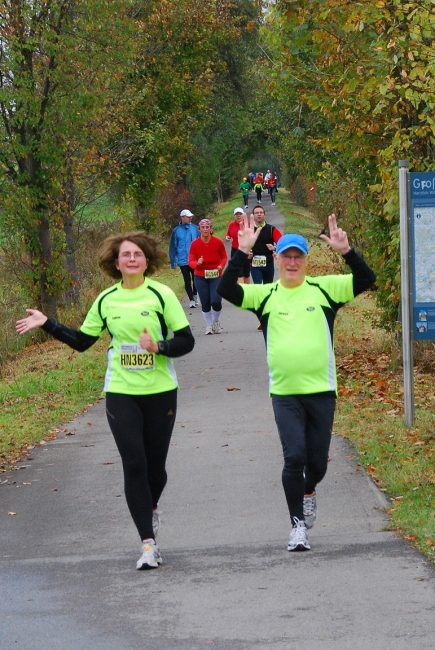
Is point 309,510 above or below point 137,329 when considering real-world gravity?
below

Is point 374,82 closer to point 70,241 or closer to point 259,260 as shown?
point 259,260

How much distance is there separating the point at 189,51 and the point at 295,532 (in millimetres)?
31055

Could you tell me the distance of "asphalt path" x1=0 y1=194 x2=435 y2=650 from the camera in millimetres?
5484

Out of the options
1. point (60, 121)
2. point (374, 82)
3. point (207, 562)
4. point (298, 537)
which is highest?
point (60, 121)

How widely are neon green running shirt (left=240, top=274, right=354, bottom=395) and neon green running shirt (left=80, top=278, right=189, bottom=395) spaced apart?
1.65ft

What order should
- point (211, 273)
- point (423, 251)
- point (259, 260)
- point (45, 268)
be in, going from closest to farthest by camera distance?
point (423, 251), point (259, 260), point (211, 273), point (45, 268)

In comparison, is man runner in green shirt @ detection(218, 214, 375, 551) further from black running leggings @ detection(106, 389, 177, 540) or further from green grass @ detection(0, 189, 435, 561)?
green grass @ detection(0, 189, 435, 561)

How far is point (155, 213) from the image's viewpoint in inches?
1447

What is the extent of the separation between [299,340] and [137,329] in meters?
0.94

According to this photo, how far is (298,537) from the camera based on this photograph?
685 cm

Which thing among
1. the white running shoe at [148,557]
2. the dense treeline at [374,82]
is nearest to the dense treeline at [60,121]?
the dense treeline at [374,82]

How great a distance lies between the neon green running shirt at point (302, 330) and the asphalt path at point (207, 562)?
100 centimetres

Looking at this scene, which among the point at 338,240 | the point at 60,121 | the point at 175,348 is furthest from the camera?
the point at 60,121

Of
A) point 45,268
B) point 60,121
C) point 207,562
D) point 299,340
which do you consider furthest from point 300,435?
point 45,268
